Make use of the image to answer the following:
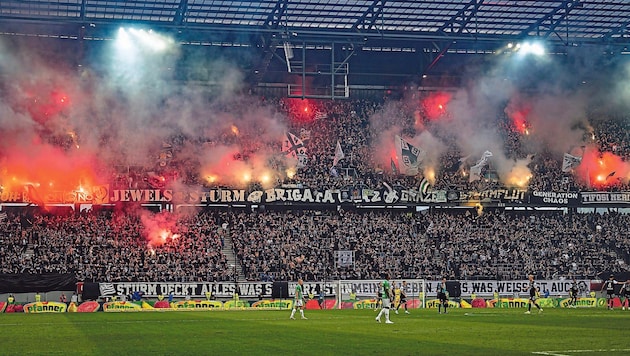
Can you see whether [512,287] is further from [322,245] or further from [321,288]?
[322,245]

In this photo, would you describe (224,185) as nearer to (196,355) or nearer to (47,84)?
(47,84)

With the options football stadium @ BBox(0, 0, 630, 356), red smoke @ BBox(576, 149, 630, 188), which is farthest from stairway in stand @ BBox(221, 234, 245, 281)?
red smoke @ BBox(576, 149, 630, 188)

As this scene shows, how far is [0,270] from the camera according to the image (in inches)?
2254

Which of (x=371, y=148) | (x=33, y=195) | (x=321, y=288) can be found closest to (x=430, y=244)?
(x=371, y=148)

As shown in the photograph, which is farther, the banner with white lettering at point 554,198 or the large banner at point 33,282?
the banner with white lettering at point 554,198

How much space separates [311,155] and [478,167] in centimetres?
1432

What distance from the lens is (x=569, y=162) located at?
72188 mm

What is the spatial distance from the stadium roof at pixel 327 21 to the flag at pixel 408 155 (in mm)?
7607

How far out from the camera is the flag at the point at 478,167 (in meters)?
71.0

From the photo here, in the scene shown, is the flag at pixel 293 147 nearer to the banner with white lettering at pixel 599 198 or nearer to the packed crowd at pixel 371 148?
the packed crowd at pixel 371 148

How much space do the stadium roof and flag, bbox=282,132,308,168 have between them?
618 centimetres

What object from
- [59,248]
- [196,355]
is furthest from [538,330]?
[59,248]

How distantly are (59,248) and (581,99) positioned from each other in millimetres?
46584

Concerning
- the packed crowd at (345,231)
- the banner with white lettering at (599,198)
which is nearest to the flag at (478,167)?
the packed crowd at (345,231)
